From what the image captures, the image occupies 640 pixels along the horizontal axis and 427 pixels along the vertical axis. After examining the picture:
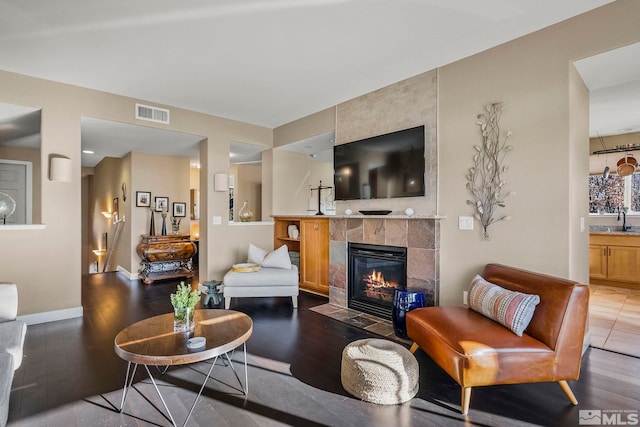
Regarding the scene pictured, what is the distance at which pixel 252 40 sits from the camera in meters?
2.76

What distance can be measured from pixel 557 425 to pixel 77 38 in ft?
14.8

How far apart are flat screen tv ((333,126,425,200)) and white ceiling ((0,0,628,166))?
701mm

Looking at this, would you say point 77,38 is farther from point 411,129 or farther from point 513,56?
point 513,56

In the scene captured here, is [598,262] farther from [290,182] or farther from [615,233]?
[290,182]

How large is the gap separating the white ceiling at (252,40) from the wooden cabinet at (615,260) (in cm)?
416

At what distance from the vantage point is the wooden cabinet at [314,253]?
4.65 meters

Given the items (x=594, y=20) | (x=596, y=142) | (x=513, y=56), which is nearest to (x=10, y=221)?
(x=513, y=56)

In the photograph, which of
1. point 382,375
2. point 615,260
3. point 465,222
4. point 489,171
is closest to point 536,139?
point 489,171

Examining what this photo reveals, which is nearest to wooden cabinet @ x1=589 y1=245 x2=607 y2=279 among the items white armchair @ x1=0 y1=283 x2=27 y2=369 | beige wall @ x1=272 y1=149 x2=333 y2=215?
beige wall @ x1=272 y1=149 x2=333 y2=215

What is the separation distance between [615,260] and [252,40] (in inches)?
241

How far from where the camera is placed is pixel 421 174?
11.3 feet

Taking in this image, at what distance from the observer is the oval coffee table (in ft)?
5.73

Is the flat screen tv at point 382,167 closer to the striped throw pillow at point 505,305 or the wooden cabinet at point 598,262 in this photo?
the striped throw pillow at point 505,305

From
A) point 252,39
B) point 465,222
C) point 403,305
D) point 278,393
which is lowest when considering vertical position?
point 278,393
